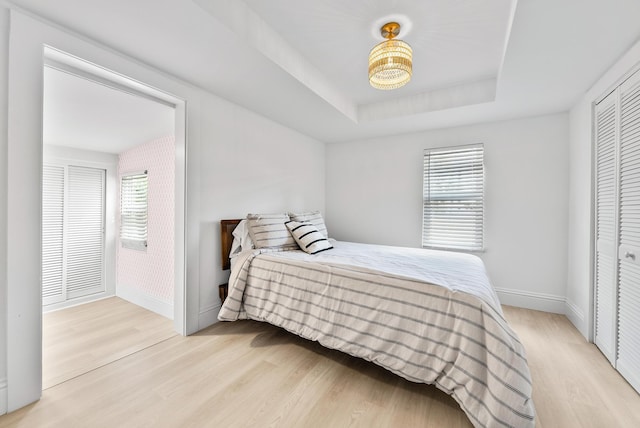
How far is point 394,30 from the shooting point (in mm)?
1920

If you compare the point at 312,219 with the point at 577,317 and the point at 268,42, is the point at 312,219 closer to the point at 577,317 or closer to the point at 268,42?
the point at 268,42

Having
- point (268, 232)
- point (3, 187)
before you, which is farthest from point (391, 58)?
point (3, 187)

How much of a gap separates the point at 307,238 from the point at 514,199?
8.34ft

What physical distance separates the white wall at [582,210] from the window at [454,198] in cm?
83

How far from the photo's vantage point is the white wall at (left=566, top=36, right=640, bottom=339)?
2.34m

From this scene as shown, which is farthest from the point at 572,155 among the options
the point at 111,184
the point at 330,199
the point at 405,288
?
the point at 111,184

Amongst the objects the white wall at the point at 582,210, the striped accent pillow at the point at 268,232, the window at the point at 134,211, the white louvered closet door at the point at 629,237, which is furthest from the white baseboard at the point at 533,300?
the window at the point at 134,211

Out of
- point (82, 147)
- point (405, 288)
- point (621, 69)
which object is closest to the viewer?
point (405, 288)

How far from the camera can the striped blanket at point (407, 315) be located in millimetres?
1312

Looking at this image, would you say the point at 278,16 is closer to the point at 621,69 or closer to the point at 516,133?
the point at 621,69

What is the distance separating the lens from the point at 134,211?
11.5 feet

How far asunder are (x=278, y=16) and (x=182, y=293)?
240cm

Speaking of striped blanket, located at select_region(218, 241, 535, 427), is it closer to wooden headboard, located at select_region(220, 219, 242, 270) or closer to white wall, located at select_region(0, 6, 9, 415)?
wooden headboard, located at select_region(220, 219, 242, 270)

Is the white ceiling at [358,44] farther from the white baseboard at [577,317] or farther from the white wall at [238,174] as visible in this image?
the white baseboard at [577,317]
